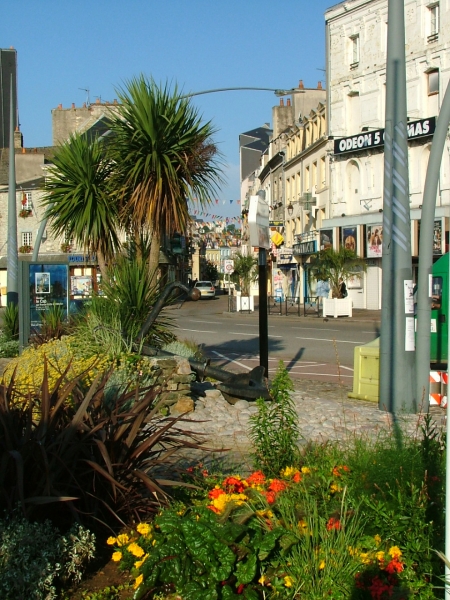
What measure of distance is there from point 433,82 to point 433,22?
290 cm

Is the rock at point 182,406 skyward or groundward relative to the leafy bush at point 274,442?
groundward

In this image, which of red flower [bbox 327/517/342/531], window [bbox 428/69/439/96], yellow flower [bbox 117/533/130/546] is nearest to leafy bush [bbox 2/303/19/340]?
yellow flower [bbox 117/533/130/546]

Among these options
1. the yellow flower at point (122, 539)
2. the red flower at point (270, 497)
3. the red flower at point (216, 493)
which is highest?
the red flower at point (270, 497)

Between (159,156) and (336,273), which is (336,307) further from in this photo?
(159,156)

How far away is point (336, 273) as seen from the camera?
35562 mm

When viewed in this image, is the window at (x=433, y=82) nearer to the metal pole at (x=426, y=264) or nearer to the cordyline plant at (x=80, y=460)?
the metal pole at (x=426, y=264)

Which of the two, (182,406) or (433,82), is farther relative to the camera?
(433,82)

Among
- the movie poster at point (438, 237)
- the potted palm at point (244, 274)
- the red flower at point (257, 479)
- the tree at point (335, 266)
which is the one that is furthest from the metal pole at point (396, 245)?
the potted palm at point (244, 274)

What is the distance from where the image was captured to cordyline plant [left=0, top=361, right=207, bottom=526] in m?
3.94

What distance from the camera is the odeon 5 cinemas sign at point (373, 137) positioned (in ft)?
118

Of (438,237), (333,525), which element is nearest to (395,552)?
(333,525)

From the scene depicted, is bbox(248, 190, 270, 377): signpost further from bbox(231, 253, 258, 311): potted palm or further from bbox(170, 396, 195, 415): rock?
bbox(231, 253, 258, 311): potted palm

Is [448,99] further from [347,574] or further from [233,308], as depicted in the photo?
[233,308]

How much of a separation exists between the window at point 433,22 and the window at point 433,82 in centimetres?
151
